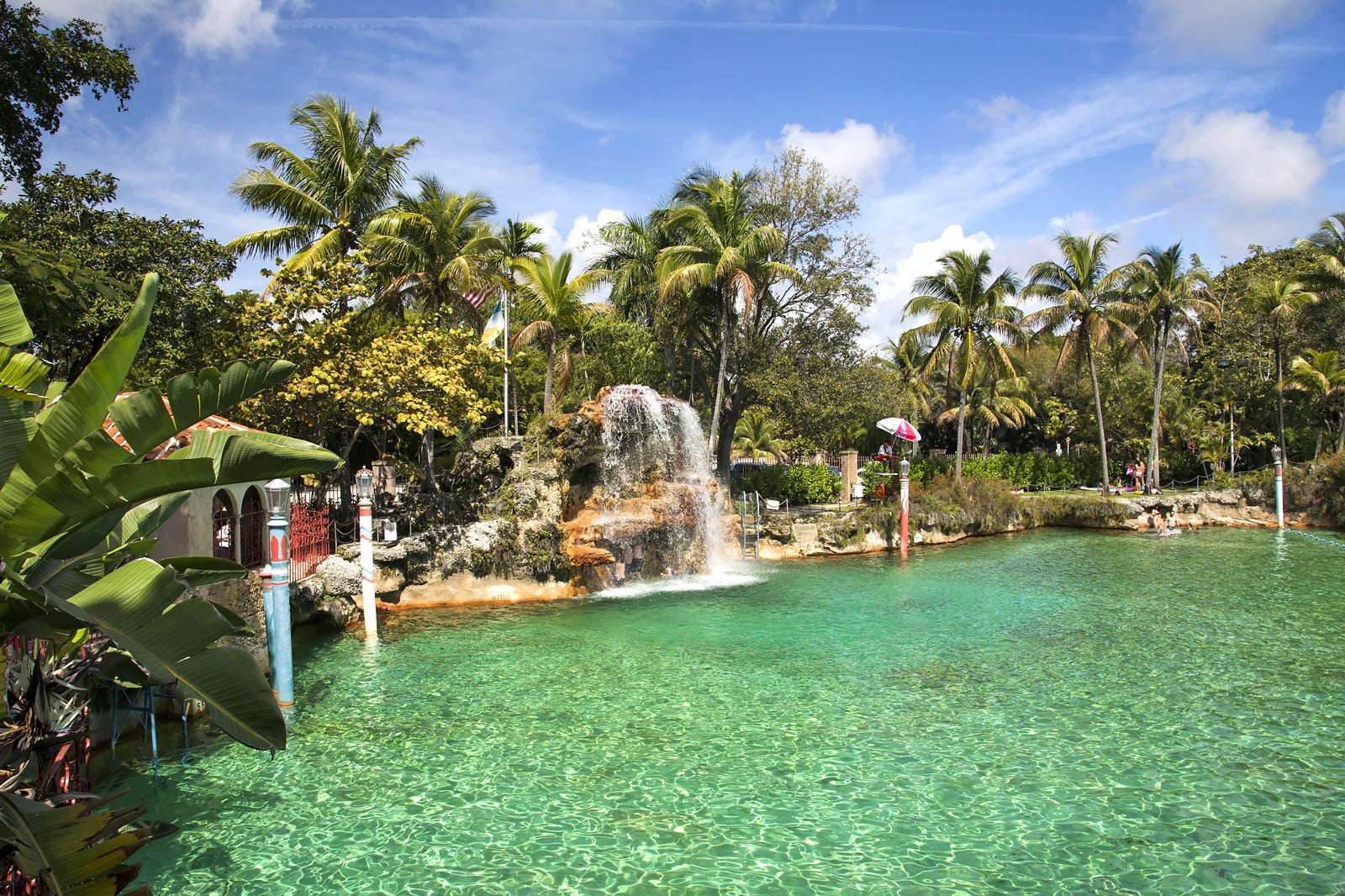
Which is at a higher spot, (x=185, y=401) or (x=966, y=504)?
(x=185, y=401)

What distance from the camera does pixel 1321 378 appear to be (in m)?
32.3

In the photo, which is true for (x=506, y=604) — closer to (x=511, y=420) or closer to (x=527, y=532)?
(x=527, y=532)

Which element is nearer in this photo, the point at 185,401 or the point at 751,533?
the point at 185,401

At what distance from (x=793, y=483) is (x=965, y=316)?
911 cm

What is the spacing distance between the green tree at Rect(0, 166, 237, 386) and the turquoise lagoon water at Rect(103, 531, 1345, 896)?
7395 millimetres

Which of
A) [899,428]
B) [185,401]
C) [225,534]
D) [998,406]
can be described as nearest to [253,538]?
[225,534]

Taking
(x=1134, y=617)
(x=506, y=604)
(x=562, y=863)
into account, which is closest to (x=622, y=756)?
(x=562, y=863)

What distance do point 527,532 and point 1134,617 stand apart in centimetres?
1190

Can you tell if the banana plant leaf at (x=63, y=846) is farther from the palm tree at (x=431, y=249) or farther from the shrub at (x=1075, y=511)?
the shrub at (x=1075, y=511)

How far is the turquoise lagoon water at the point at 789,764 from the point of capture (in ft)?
19.3

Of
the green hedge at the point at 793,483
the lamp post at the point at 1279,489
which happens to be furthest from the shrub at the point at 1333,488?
the green hedge at the point at 793,483

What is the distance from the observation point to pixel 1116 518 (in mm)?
30141

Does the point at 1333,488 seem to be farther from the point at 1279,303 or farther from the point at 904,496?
the point at 904,496

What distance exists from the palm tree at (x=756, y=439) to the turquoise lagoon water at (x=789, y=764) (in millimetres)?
30151
